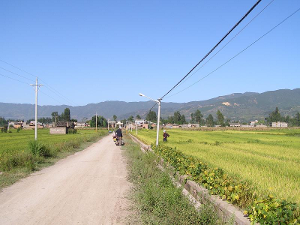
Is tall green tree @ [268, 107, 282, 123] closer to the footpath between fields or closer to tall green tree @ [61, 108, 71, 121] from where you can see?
tall green tree @ [61, 108, 71, 121]

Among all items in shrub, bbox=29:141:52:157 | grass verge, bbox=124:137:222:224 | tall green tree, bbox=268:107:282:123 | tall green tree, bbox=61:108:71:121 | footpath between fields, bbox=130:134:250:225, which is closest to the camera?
footpath between fields, bbox=130:134:250:225

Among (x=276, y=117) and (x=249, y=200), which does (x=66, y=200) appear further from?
(x=276, y=117)

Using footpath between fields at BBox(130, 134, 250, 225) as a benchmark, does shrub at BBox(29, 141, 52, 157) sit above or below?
above

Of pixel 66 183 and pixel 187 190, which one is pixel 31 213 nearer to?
pixel 66 183

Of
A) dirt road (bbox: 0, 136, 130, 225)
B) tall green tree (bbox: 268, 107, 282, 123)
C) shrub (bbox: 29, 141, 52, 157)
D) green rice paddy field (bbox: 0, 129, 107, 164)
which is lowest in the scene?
dirt road (bbox: 0, 136, 130, 225)

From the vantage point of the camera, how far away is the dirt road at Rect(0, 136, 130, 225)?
6301mm

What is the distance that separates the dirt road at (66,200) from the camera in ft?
20.7

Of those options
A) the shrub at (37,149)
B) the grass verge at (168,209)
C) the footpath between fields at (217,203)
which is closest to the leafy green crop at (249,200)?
the footpath between fields at (217,203)

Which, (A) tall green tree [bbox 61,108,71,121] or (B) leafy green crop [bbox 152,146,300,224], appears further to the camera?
(A) tall green tree [bbox 61,108,71,121]

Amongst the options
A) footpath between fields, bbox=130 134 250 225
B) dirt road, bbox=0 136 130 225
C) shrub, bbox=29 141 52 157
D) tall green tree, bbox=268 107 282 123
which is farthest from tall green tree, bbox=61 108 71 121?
footpath between fields, bbox=130 134 250 225

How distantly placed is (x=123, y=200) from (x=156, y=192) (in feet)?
3.31

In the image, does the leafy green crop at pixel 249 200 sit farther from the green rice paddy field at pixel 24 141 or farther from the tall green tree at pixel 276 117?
the tall green tree at pixel 276 117

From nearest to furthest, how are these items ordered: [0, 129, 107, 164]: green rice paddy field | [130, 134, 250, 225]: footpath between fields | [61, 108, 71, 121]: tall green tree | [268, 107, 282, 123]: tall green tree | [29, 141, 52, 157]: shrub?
[130, 134, 250, 225]: footpath between fields, [29, 141, 52, 157]: shrub, [0, 129, 107, 164]: green rice paddy field, [61, 108, 71, 121]: tall green tree, [268, 107, 282, 123]: tall green tree

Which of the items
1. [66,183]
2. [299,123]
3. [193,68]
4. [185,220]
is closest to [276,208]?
[185,220]
